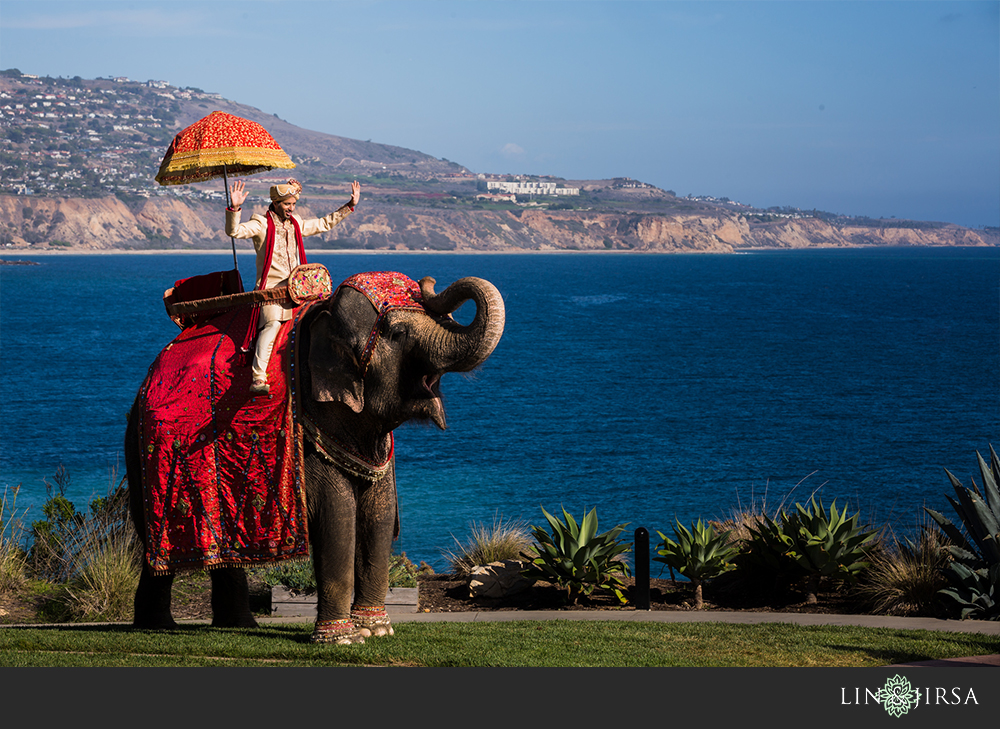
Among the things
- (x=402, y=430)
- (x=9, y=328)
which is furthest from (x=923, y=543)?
(x=9, y=328)

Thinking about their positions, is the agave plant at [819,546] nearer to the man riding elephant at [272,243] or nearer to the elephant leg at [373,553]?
the elephant leg at [373,553]

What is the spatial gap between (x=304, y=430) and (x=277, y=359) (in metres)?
0.56

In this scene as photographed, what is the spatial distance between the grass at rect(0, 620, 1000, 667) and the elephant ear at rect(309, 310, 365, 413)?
1.83 metres

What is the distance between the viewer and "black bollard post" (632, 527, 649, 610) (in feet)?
36.5

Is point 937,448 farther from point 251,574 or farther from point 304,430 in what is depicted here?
point 304,430

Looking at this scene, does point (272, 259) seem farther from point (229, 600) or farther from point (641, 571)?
point (641, 571)

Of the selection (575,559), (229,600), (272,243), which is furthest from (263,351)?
(575,559)

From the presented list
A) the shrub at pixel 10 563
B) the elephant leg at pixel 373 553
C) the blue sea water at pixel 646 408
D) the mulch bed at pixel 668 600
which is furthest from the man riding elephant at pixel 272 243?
the shrub at pixel 10 563

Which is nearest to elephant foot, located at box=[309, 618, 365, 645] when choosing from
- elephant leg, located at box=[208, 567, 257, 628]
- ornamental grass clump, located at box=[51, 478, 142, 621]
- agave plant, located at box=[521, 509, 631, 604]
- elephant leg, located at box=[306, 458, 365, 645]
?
elephant leg, located at box=[306, 458, 365, 645]

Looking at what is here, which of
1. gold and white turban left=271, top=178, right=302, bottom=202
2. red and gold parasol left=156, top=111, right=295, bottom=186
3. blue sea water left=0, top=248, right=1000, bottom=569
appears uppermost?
red and gold parasol left=156, top=111, right=295, bottom=186

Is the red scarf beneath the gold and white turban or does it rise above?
beneath

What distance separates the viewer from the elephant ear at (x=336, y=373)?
24.4 feet

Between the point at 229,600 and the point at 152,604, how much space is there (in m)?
0.64

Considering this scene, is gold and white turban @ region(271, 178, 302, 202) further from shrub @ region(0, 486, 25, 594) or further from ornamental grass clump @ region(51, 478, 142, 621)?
shrub @ region(0, 486, 25, 594)
